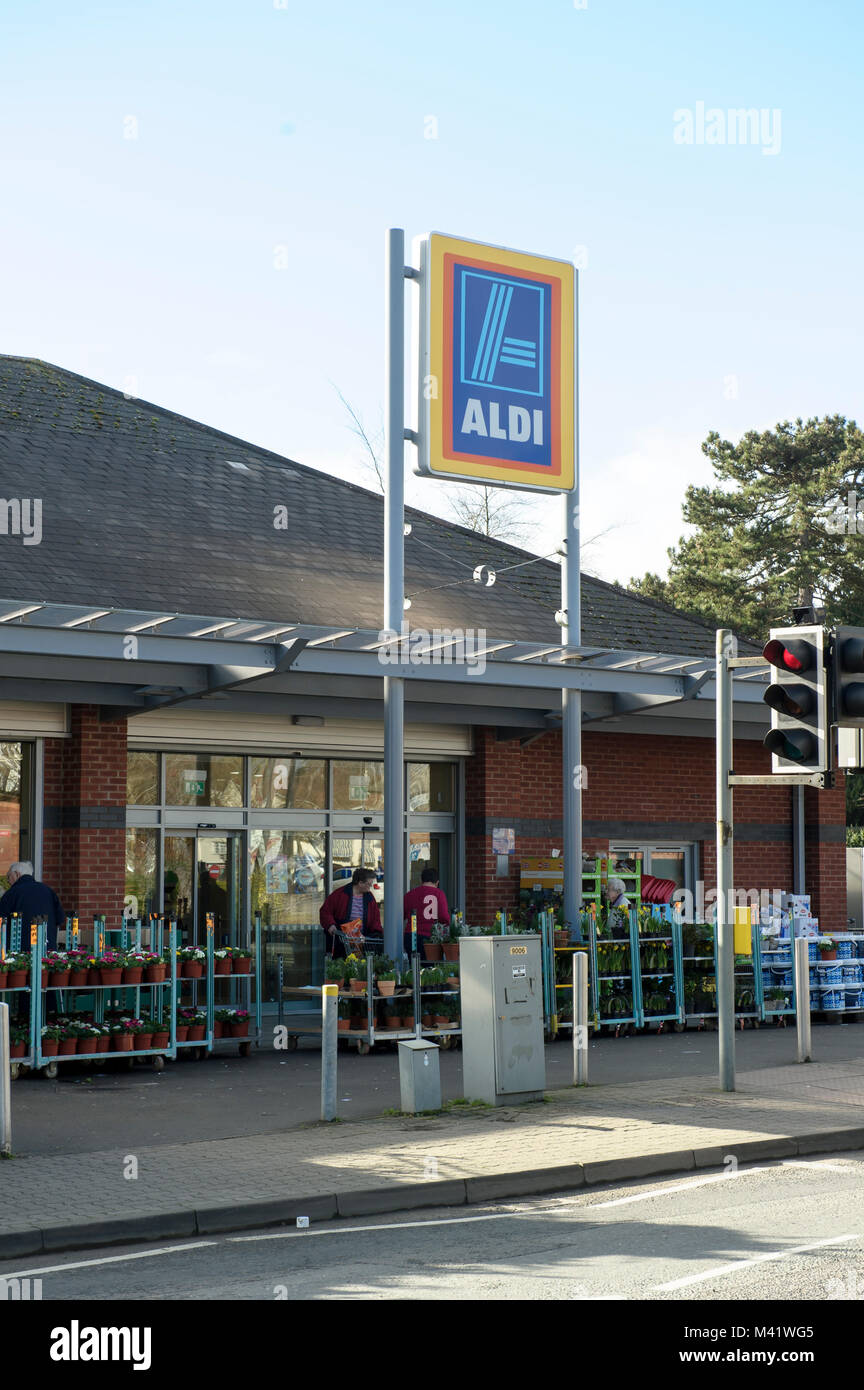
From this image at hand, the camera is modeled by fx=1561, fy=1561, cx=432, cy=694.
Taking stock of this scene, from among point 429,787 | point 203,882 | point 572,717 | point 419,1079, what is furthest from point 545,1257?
point 429,787

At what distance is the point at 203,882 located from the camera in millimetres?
19078

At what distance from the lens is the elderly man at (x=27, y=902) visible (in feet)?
49.5

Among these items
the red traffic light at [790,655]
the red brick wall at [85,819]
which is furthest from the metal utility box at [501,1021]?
the red brick wall at [85,819]

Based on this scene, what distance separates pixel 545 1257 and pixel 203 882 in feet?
40.2

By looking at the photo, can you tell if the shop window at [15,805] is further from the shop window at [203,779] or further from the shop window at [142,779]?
the shop window at [203,779]

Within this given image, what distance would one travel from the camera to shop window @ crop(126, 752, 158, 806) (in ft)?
60.7

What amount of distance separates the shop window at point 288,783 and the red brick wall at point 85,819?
7.14ft

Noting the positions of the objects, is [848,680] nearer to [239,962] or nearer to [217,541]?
[239,962]

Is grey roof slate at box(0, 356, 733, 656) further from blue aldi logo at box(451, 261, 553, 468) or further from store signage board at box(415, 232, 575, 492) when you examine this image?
blue aldi logo at box(451, 261, 553, 468)

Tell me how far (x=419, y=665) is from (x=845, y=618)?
1322 inches

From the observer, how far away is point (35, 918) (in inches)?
592

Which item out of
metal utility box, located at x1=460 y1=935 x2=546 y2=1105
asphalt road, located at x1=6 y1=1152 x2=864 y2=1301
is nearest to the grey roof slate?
metal utility box, located at x1=460 y1=935 x2=546 y2=1105
